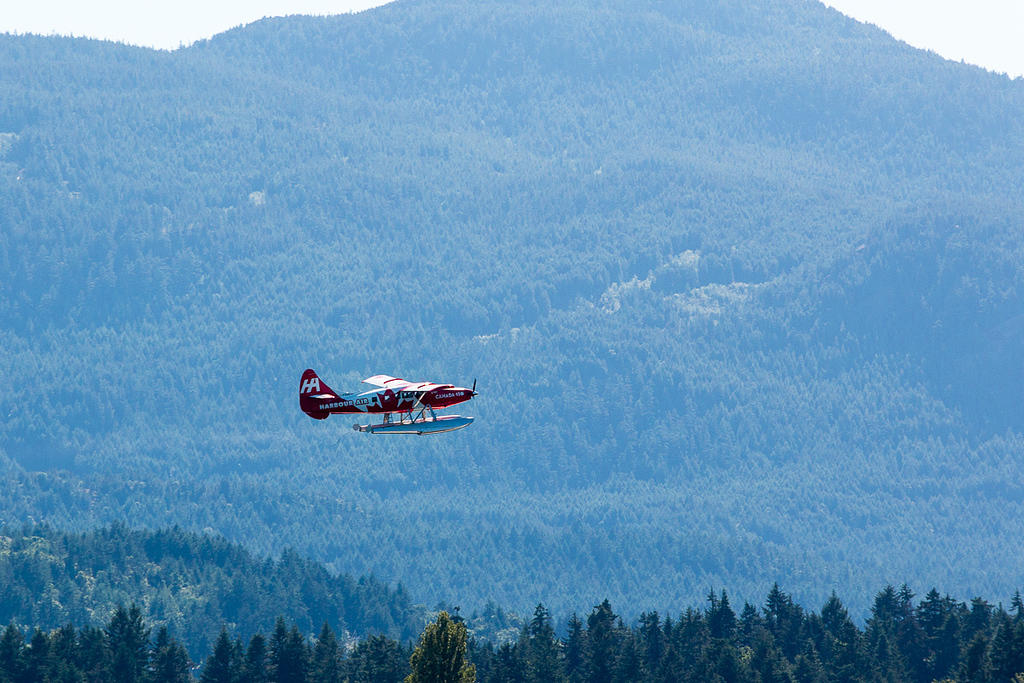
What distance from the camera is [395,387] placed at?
147375 mm

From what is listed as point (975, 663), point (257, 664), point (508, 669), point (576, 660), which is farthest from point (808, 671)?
point (257, 664)

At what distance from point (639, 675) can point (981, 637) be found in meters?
28.5

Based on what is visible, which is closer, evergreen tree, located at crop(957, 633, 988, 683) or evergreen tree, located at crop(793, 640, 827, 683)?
evergreen tree, located at crop(957, 633, 988, 683)

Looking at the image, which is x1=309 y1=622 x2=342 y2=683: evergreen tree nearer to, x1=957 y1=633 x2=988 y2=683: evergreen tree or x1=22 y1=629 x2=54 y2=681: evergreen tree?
x1=22 y1=629 x2=54 y2=681: evergreen tree

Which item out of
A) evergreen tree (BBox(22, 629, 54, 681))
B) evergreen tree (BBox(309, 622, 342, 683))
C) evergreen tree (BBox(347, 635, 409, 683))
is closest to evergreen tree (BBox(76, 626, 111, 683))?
evergreen tree (BBox(22, 629, 54, 681))

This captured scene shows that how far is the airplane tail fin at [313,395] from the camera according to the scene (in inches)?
5773

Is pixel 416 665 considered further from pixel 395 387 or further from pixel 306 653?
pixel 306 653

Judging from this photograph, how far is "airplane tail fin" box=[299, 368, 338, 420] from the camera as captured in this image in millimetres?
146625

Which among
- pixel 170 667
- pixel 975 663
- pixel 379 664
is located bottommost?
pixel 975 663

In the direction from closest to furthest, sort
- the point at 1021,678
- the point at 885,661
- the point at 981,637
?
the point at 1021,678 → the point at 981,637 → the point at 885,661

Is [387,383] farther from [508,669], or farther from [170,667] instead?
[170,667]

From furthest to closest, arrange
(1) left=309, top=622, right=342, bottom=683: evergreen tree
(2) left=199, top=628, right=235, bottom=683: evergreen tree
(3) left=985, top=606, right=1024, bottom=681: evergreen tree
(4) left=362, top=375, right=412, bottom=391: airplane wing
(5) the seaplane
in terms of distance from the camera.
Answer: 1. (2) left=199, top=628, right=235, bottom=683: evergreen tree
2. (1) left=309, top=622, right=342, bottom=683: evergreen tree
3. (3) left=985, top=606, right=1024, bottom=681: evergreen tree
4. (4) left=362, top=375, right=412, bottom=391: airplane wing
5. (5) the seaplane

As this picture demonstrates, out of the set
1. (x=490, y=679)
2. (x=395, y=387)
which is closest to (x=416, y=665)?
(x=395, y=387)

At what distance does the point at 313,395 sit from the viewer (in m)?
148
